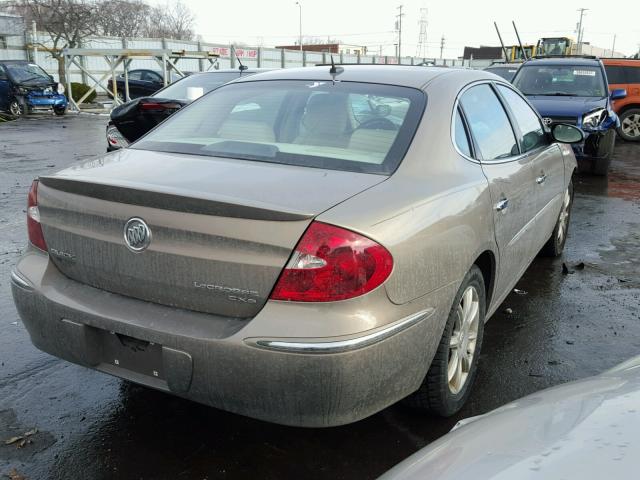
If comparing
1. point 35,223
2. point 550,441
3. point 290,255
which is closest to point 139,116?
point 35,223

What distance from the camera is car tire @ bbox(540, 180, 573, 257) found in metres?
5.27

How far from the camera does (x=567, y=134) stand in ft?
14.7

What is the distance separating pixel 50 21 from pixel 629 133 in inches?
1039

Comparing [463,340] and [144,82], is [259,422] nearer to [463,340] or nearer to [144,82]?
[463,340]

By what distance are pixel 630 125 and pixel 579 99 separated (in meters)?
5.46

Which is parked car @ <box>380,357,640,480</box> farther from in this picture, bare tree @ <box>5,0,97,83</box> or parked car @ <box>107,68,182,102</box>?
bare tree @ <box>5,0,97,83</box>

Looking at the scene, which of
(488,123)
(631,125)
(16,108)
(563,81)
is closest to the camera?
(488,123)

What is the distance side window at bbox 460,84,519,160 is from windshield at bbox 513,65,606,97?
709 centimetres

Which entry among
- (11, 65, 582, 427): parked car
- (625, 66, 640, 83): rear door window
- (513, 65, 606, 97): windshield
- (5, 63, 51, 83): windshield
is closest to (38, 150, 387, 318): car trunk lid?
(11, 65, 582, 427): parked car

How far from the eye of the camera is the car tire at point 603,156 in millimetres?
9469

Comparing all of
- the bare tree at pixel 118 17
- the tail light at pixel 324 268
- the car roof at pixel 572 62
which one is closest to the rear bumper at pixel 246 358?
the tail light at pixel 324 268

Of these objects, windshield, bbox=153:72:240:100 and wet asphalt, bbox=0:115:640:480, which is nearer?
wet asphalt, bbox=0:115:640:480

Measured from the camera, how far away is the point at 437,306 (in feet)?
8.23

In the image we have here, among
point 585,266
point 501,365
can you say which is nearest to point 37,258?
point 501,365
